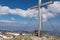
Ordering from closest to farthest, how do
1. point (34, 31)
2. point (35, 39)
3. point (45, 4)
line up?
point (35, 39) → point (45, 4) → point (34, 31)

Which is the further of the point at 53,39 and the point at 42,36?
the point at 42,36

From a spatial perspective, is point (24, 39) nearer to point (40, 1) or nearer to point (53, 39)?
point (53, 39)

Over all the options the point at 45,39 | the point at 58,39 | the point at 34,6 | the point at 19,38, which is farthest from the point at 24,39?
the point at 34,6

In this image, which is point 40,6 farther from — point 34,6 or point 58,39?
point 58,39

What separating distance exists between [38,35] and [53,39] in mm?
2039

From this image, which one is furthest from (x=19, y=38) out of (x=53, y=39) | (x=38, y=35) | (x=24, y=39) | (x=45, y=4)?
(x=45, y=4)

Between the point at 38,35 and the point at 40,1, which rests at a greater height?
the point at 40,1

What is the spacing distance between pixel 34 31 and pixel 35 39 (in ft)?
9.24

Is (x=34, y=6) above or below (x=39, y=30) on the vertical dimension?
above

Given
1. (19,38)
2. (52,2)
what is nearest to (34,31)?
(19,38)

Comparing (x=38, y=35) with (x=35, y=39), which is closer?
(x=35, y=39)

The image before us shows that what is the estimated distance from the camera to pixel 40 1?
18031 mm

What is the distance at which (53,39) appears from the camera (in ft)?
53.2

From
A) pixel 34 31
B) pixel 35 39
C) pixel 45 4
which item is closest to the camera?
pixel 35 39
